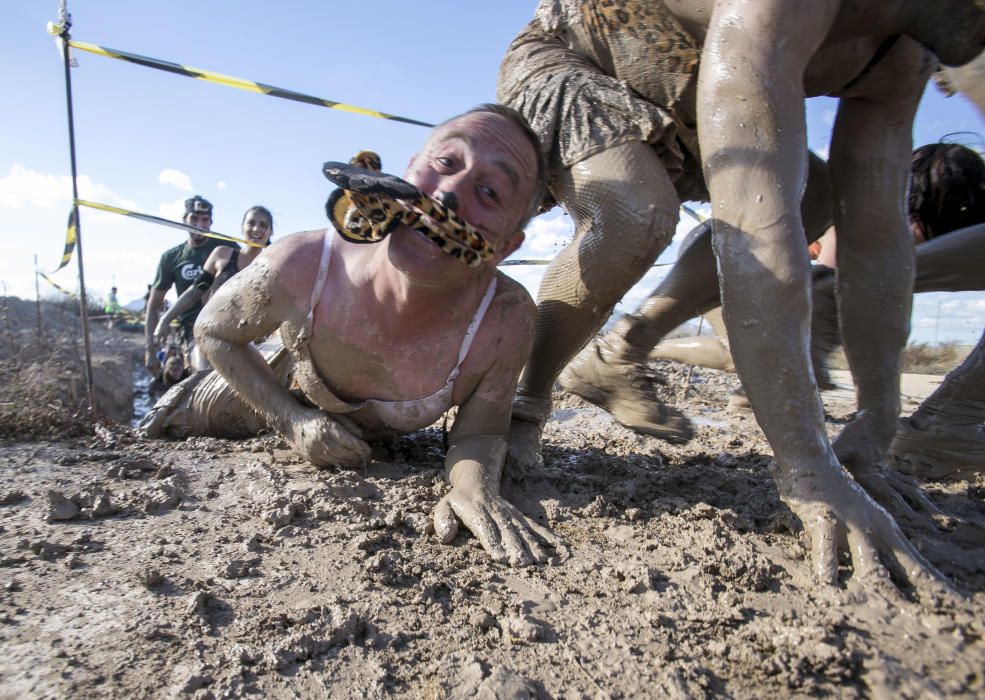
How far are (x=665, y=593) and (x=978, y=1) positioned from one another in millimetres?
1635

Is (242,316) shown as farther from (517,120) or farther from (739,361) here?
(739,361)

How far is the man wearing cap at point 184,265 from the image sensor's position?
5.77 m

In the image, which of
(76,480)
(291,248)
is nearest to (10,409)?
(76,480)

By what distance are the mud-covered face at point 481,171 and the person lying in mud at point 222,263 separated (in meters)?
3.75

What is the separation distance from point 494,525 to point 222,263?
4.56m

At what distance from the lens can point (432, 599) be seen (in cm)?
131

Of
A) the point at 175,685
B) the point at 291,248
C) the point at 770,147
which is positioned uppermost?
the point at 770,147

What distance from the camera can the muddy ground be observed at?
1059 millimetres

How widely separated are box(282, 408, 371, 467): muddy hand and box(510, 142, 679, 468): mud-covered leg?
1.69 ft

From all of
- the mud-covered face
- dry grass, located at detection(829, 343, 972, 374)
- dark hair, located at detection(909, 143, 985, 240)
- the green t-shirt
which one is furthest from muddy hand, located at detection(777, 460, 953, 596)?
dry grass, located at detection(829, 343, 972, 374)

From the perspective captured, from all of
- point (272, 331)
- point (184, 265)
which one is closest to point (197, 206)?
point (184, 265)

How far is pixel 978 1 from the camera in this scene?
1.61m

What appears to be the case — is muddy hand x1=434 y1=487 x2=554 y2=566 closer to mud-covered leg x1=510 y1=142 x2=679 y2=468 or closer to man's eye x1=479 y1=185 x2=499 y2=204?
mud-covered leg x1=510 y1=142 x2=679 y2=468

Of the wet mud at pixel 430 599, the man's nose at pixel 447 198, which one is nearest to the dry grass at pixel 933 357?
the wet mud at pixel 430 599
